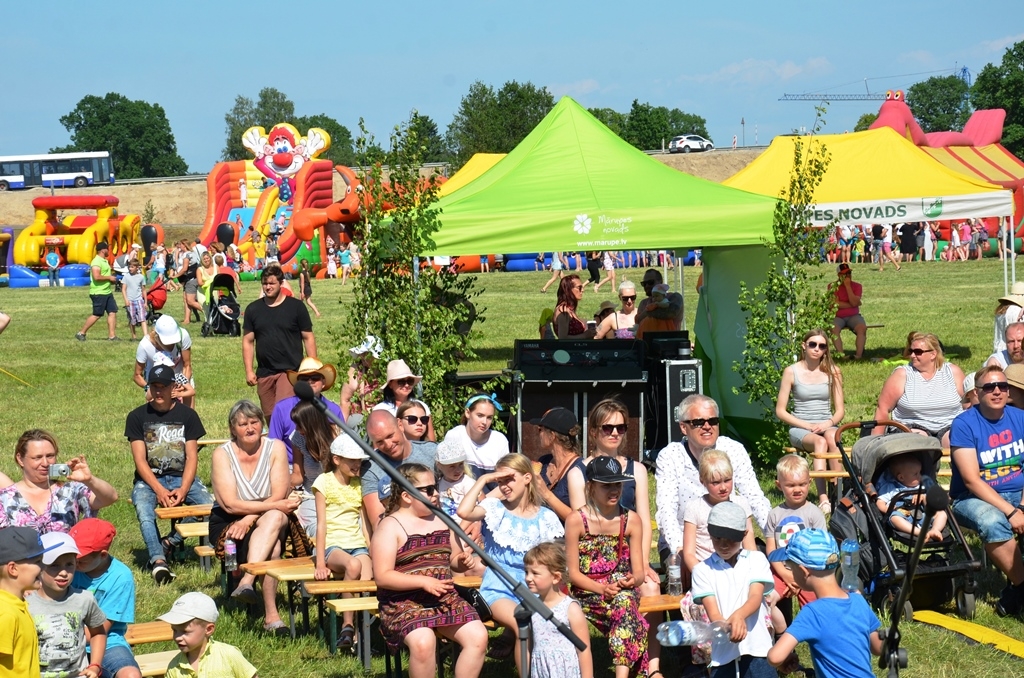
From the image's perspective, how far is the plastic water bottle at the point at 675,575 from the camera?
639 cm

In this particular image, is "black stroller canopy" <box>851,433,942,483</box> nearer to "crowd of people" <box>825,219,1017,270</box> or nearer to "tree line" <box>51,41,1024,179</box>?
"crowd of people" <box>825,219,1017,270</box>

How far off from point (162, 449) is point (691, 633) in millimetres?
4640

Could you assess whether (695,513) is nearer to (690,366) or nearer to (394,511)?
(394,511)

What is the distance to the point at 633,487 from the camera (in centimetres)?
629

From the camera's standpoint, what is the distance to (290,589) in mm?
7004

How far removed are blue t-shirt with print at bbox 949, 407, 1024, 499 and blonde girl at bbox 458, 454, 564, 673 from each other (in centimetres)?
272

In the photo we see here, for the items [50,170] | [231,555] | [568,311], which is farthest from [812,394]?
[50,170]

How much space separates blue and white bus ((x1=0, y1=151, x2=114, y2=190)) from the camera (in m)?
77.9

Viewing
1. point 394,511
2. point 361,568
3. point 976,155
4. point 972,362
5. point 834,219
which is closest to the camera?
point 394,511

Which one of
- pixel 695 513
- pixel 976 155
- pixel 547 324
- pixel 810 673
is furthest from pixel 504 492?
pixel 976 155

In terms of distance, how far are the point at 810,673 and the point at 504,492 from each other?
1.61m

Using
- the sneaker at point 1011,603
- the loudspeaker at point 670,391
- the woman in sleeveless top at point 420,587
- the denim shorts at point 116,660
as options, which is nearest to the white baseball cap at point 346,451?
the woman in sleeveless top at point 420,587

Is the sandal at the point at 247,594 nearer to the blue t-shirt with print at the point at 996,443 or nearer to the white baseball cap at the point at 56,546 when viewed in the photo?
the white baseball cap at the point at 56,546

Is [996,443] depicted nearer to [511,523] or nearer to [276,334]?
[511,523]
